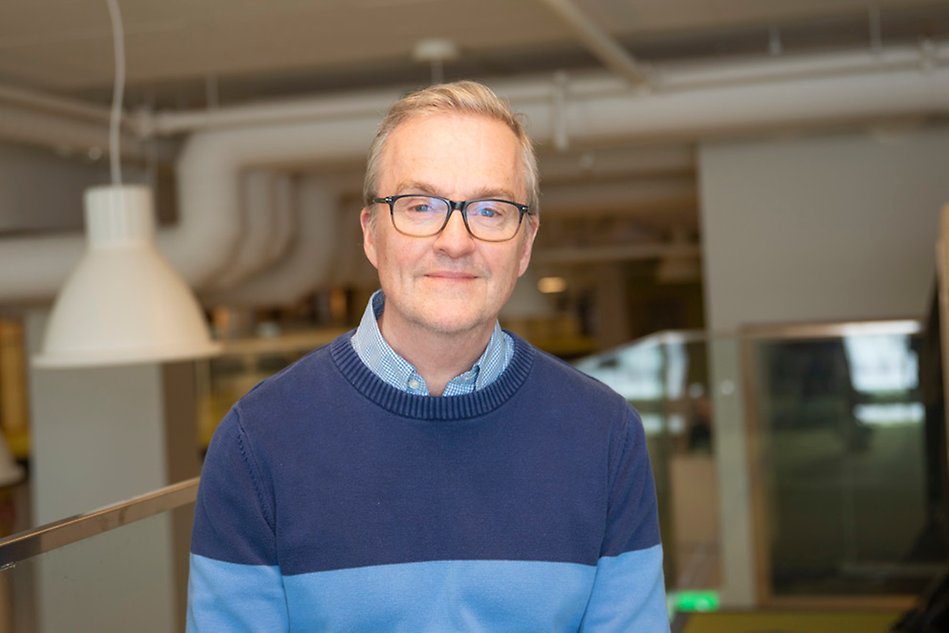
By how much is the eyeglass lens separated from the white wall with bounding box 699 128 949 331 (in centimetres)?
500

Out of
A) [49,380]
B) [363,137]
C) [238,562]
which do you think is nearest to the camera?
[238,562]

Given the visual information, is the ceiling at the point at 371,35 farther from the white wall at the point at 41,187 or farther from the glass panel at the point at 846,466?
the glass panel at the point at 846,466

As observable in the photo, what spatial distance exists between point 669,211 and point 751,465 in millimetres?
4648

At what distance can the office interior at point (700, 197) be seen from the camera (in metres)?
4.49

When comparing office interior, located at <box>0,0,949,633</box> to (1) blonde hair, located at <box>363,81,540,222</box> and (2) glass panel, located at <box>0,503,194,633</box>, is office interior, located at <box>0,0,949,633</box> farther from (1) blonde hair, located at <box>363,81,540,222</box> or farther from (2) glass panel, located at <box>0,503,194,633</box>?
(1) blonde hair, located at <box>363,81,540,222</box>

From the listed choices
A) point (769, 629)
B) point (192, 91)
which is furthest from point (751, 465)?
point (192, 91)

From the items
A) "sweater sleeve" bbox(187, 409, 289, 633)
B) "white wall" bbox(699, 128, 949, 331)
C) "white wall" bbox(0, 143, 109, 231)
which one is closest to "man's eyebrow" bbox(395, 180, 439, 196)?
"sweater sleeve" bbox(187, 409, 289, 633)

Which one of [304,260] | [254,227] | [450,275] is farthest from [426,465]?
[304,260]

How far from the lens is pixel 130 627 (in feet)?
7.06

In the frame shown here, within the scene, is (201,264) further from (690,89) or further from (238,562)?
(238,562)

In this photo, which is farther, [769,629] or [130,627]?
[769,629]

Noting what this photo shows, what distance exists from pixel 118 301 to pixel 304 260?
4.30 metres

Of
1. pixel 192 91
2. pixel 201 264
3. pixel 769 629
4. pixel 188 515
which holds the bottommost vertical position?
pixel 769 629

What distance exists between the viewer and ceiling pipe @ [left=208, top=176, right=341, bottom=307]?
695 centimetres
